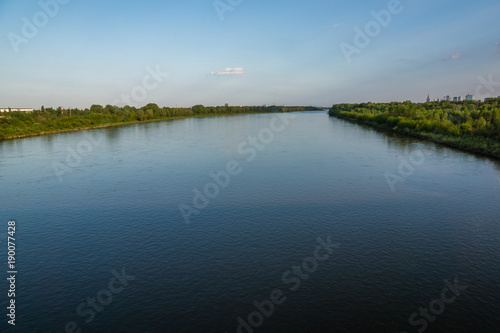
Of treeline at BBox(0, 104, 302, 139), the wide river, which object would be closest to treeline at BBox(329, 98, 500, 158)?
the wide river

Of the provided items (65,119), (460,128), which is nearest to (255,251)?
(460,128)

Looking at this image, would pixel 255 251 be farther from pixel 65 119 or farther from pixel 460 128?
pixel 65 119

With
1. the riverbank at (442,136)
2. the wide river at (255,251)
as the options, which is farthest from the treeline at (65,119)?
the riverbank at (442,136)

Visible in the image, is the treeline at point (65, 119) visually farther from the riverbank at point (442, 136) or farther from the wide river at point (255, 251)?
the riverbank at point (442, 136)

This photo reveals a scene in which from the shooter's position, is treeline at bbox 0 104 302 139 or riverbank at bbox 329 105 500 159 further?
treeline at bbox 0 104 302 139

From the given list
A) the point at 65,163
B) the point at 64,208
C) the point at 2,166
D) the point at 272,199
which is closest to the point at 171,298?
the point at 272,199

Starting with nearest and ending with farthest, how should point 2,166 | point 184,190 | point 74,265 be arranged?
point 74,265, point 184,190, point 2,166

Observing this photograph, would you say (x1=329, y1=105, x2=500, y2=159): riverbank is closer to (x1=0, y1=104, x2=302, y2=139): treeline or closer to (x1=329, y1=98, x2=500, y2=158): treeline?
(x1=329, y1=98, x2=500, y2=158): treeline

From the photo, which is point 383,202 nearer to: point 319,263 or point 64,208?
point 319,263
